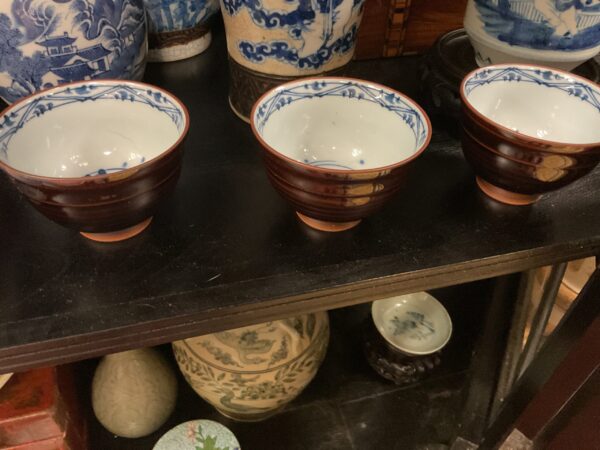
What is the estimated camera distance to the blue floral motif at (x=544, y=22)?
1.85ft

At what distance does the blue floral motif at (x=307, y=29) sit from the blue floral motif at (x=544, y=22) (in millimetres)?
152

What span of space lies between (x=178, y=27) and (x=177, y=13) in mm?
24

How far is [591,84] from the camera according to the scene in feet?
1.86

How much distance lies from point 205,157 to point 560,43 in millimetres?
413

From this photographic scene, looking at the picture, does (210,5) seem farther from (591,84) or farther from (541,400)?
(541,400)

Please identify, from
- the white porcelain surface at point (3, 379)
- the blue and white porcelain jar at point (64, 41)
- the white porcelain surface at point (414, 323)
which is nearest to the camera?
the blue and white porcelain jar at point (64, 41)

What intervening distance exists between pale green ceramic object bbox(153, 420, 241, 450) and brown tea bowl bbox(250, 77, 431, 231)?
36 cm

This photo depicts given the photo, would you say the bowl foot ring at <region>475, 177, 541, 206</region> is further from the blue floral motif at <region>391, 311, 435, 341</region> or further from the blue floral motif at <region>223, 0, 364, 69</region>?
the blue floral motif at <region>391, 311, 435, 341</region>

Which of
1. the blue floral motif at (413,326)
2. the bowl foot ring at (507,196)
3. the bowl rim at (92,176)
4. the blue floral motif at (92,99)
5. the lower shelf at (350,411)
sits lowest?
the lower shelf at (350,411)

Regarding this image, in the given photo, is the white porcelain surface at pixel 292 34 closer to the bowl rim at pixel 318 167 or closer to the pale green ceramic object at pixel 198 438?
the bowl rim at pixel 318 167

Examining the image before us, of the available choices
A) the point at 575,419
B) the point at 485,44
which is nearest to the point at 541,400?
the point at 575,419

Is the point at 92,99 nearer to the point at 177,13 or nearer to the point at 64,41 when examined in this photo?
the point at 64,41

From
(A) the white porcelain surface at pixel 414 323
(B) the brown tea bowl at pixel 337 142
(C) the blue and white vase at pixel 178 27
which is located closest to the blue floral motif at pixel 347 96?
(B) the brown tea bowl at pixel 337 142

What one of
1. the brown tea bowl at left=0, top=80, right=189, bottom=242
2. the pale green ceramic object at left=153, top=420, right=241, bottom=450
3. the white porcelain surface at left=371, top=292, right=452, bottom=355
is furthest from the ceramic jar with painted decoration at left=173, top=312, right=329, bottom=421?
the brown tea bowl at left=0, top=80, right=189, bottom=242
